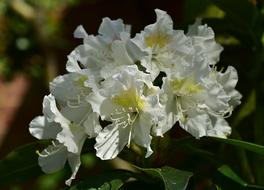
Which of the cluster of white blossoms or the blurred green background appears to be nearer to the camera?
the cluster of white blossoms

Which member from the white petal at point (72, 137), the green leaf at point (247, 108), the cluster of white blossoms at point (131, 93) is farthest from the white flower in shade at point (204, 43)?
the green leaf at point (247, 108)

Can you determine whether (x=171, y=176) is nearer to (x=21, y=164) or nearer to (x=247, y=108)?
(x=21, y=164)

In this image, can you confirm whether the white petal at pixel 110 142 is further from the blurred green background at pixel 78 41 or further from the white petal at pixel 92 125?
the blurred green background at pixel 78 41

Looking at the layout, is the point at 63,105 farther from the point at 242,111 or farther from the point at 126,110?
the point at 242,111

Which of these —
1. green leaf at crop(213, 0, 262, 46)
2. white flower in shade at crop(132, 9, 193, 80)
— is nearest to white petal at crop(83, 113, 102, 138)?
white flower in shade at crop(132, 9, 193, 80)

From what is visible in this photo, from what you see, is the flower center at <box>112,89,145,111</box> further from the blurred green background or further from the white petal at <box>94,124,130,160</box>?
the blurred green background

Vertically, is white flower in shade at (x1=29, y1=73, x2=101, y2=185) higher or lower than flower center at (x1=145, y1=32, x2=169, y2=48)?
lower

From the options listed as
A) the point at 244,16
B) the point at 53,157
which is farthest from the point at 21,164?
the point at 244,16

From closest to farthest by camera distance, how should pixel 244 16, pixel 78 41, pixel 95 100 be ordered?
pixel 95 100
pixel 244 16
pixel 78 41
